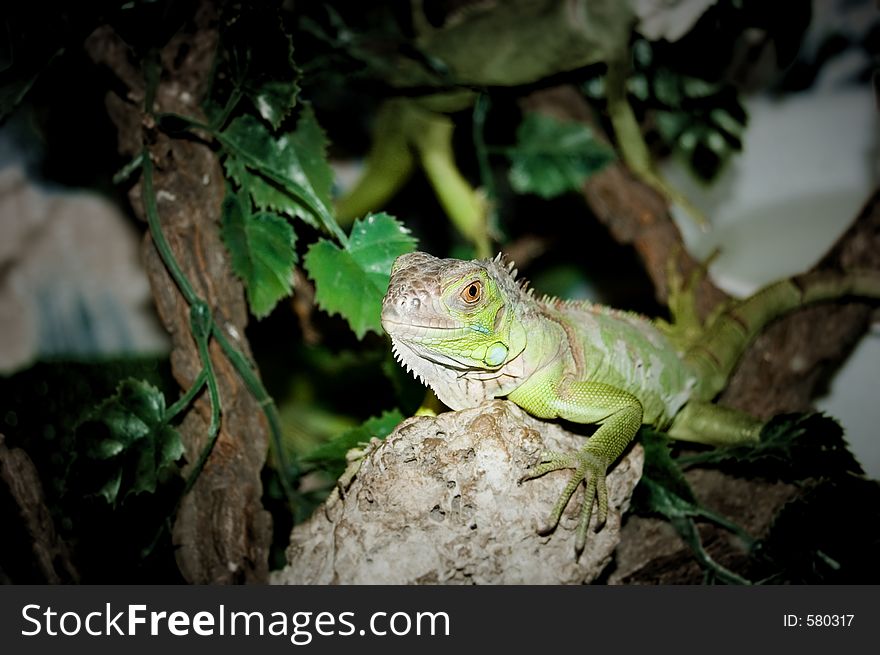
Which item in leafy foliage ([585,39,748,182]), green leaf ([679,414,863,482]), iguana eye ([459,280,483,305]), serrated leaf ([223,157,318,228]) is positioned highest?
leafy foliage ([585,39,748,182])

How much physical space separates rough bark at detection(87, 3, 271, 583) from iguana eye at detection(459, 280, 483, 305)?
37.5 inches

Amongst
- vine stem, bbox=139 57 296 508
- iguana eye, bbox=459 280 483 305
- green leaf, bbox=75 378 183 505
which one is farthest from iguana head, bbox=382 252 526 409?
green leaf, bbox=75 378 183 505

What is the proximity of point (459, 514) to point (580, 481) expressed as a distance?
1.14 ft

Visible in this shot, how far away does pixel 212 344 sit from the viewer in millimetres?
2141

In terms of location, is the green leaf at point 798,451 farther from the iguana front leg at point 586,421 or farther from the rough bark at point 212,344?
Result: the rough bark at point 212,344

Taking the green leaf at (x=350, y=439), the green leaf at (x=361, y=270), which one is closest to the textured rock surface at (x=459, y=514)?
the green leaf at (x=350, y=439)

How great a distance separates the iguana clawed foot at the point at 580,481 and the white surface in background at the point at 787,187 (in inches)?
83.5

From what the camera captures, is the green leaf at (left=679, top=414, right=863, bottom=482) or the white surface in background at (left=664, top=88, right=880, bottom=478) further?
the white surface in background at (left=664, top=88, right=880, bottom=478)

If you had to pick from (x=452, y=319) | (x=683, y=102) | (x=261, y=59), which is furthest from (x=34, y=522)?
(x=683, y=102)

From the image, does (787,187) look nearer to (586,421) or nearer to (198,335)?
(586,421)

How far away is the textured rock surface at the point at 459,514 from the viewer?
168cm

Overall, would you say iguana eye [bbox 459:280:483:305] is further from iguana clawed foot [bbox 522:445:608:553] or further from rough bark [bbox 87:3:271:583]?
rough bark [bbox 87:3:271:583]

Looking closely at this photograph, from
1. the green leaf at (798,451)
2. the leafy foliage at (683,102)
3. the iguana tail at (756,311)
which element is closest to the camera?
the green leaf at (798,451)

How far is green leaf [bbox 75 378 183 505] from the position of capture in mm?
1906
